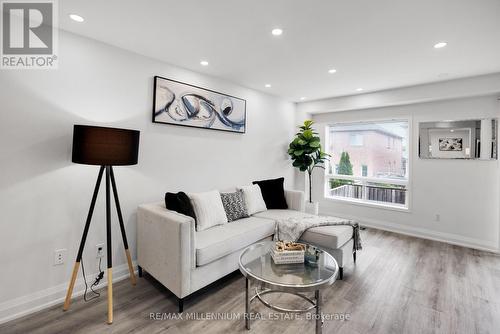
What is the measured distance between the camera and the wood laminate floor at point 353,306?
6.07 ft

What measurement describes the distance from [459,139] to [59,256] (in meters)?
5.39

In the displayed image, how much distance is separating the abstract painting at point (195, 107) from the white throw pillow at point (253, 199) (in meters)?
0.99

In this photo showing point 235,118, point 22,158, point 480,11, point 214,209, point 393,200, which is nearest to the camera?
point 480,11

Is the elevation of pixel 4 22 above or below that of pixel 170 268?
above

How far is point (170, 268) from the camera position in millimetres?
2096

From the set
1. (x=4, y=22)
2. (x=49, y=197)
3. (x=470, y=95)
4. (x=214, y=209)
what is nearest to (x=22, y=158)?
(x=49, y=197)

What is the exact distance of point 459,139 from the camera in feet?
12.2

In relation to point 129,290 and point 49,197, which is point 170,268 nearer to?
point 129,290

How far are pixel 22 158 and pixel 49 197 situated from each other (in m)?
0.39

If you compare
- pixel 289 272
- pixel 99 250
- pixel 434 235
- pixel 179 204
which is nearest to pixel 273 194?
pixel 179 204

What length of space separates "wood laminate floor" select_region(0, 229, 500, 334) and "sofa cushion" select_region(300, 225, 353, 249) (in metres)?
0.42

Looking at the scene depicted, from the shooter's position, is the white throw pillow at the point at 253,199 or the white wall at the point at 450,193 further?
the white wall at the point at 450,193

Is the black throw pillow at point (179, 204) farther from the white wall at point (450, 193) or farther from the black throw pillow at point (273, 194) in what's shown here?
the white wall at point (450, 193)

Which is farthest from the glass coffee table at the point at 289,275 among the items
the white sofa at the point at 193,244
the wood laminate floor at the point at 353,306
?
the white sofa at the point at 193,244
